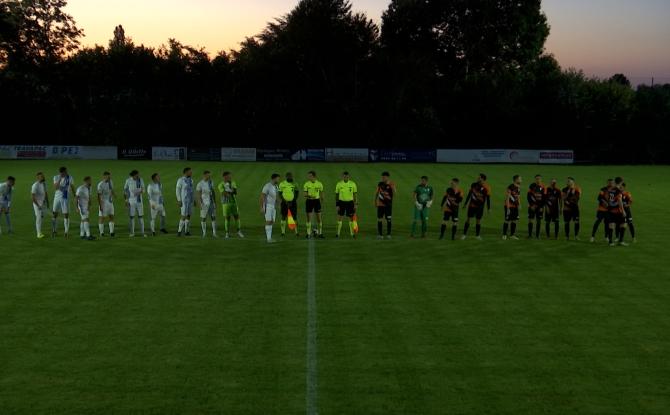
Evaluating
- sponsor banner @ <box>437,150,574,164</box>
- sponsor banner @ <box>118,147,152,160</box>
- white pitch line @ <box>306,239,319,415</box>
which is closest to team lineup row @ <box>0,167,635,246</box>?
white pitch line @ <box>306,239,319,415</box>

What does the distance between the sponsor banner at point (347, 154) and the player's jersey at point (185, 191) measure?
43764mm

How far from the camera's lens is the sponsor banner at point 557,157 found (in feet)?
225

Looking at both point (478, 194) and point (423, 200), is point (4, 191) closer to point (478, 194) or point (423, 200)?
point (423, 200)

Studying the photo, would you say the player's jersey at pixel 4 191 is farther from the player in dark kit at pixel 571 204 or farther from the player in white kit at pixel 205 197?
the player in dark kit at pixel 571 204

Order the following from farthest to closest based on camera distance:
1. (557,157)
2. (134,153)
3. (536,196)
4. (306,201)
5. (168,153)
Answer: (557,157) → (134,153) → (168,153) → (536,196) → (306,201)

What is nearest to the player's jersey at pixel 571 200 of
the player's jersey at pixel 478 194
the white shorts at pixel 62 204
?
the player's jersey at pixel 478 194

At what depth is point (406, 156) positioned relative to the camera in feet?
225

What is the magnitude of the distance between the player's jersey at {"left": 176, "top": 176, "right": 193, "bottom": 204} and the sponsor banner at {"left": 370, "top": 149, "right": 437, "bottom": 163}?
1734 inches

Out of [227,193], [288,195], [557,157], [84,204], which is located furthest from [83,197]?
[557,157]

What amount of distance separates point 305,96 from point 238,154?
49.0 feet

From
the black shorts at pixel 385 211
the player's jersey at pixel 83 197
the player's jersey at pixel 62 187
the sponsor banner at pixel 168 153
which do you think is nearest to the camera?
the player's jersey at pixel 83 197

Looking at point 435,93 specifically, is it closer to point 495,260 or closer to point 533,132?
point 533,132

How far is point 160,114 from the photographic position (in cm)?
7850

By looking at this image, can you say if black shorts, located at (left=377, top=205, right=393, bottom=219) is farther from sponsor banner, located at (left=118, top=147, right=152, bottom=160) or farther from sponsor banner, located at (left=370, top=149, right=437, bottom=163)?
sponsor banner, located at (left=118, top=147, right=152, bottom=160)
